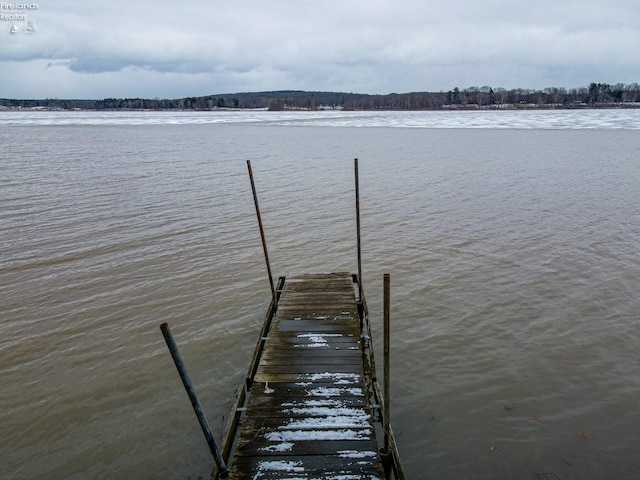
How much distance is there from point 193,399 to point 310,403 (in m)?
2.47

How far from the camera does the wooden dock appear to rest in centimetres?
551

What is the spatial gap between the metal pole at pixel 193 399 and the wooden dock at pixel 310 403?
1.08 ft

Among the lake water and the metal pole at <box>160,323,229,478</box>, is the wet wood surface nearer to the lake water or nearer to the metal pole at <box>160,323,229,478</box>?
the metal pole at <box>160,323,229,478</box>

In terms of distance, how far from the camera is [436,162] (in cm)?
3253

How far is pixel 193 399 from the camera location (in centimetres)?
458

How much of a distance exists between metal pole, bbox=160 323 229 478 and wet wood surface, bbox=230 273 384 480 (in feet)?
1.09

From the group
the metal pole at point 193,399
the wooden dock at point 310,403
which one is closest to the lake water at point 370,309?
the wooden dock at point 310,403

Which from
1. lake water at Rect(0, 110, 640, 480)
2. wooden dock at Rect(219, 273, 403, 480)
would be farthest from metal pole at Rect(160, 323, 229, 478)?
lake water at Rect(0, 110, 640, 480)

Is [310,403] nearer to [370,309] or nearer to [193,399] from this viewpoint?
[193,399]

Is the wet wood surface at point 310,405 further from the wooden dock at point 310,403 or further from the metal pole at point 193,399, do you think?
the metal pole at point 193,399

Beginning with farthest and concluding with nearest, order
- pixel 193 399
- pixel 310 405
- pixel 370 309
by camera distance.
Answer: pixel 370 309 → pixel 310 405 → pixel 193 399

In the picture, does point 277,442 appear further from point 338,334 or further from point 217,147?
point 217,147


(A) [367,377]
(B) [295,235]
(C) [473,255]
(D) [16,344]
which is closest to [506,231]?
(C) [473,255]

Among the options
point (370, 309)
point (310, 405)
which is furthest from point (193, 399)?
point (370, 309)
